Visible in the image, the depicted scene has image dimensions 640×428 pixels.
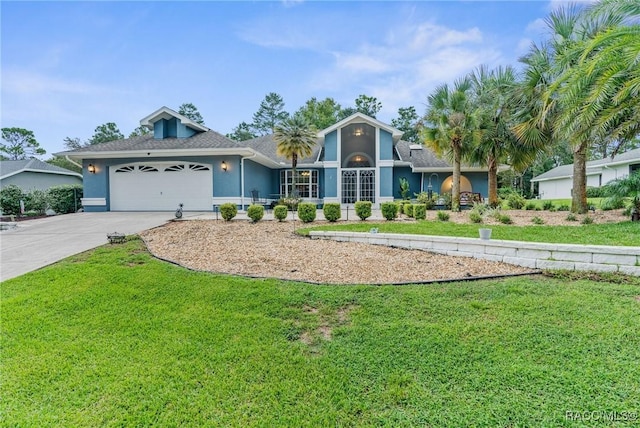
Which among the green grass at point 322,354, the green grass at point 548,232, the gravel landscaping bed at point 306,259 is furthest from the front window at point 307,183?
the green grass at point 322,354

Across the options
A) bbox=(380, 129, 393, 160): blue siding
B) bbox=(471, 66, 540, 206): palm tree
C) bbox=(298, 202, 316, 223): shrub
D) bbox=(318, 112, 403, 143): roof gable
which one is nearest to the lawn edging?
A: bbox=(298, 202, 316, 223): shrub

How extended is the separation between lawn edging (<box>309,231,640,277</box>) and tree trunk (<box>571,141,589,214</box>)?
6.79 meters

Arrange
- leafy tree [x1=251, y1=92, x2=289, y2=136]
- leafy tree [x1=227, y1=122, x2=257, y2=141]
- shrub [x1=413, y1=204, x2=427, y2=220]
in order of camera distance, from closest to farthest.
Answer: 1. shrub [x1=413, y1=204, x2=427, y2=220]
2. leafy tree [x1=227, y1=122, x2=257, y2=141]
3. leafy tree [x1=251, y1=92, x2=289, y2=136]

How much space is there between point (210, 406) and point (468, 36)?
50.9 feet

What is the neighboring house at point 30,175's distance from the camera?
2092 centimetres

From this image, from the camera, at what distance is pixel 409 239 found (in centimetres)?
714

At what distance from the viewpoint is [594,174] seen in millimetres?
24250

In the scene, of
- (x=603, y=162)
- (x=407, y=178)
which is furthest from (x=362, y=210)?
(x=603, y=162)

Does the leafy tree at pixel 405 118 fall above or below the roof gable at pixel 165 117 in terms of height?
above

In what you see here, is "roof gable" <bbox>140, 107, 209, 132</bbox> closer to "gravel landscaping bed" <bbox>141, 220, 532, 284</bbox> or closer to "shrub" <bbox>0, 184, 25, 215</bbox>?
"shrub" <bbox>0, 184, 25, 215</bbox>

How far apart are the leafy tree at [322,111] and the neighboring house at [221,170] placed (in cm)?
1454

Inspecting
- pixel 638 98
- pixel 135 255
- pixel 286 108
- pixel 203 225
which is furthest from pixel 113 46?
pixel 286 108

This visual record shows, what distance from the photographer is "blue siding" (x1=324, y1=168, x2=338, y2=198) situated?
60.6 ft

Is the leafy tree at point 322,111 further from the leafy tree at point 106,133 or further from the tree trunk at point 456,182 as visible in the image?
the leafy tree at point 106,133
